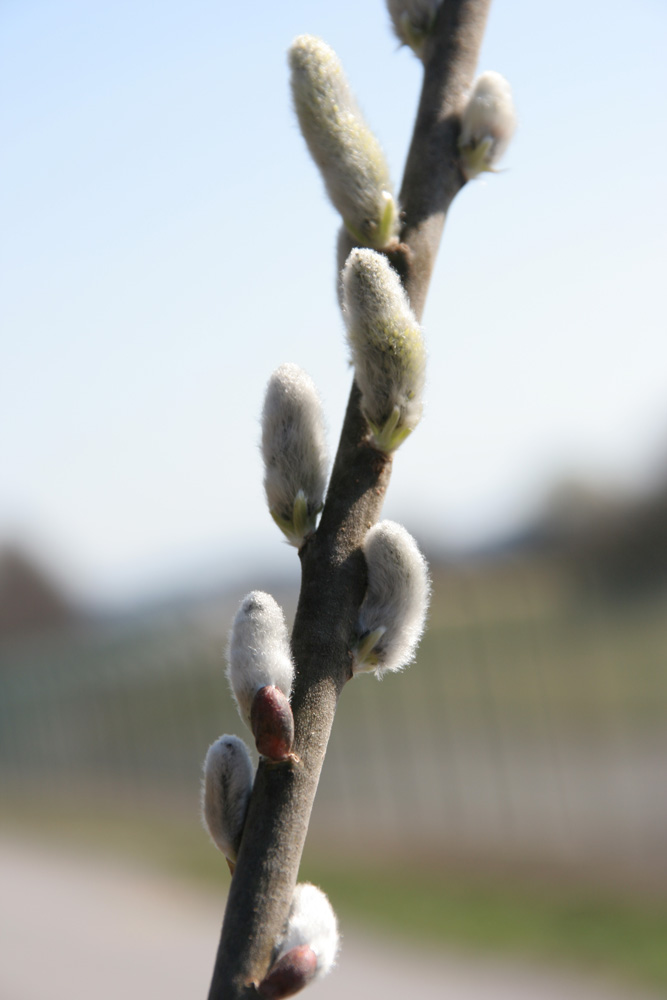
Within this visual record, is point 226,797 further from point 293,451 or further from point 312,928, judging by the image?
point 293,451

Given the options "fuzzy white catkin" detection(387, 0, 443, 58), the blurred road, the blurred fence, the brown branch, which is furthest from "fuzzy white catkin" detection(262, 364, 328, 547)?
the blurred fence

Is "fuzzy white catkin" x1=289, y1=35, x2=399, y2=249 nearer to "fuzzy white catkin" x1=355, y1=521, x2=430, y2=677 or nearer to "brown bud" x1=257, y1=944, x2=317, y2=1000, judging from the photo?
"fuzzy white catkin" x1=355, y1=521, x2=430, y2=677

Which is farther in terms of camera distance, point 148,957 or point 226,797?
point 148,957

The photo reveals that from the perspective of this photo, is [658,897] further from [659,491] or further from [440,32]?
[659,491]

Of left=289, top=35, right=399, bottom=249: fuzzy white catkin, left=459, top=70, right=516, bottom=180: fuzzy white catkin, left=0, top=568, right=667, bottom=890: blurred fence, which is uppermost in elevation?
left=0, top=568, right=667, bottom=890: blurred fence

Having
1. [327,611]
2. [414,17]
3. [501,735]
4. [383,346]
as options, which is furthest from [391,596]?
[501,735]

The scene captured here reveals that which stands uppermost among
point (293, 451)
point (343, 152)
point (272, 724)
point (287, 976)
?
point (343, 152)

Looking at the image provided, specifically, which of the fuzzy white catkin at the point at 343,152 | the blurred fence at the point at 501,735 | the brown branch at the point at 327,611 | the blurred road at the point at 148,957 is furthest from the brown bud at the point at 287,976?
the blurred fence at the point at 501,735

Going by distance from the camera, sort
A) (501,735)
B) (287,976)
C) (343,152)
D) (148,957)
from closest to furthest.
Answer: (287,976), (343,152), (148,957), (501,735)
